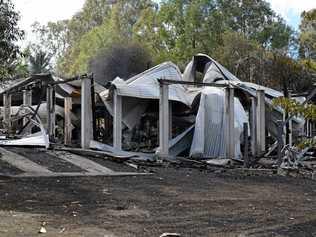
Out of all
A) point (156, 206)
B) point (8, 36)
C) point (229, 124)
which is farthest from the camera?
point (229, 124)

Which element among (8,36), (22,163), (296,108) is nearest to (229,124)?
(22,163)

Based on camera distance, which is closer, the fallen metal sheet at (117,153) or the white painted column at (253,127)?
the fallen metal sheet at (117,153)

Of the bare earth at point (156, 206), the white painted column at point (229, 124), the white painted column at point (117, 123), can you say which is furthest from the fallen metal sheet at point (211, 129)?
the bare earth at point (156, 206)

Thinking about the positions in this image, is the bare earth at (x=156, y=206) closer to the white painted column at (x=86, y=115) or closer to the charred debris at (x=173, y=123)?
the charred debris at (x=173, y=123)

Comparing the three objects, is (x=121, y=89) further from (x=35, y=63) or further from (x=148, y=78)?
(x=35, y=63)

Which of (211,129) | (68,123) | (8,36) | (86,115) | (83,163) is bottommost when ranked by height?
(83,163)

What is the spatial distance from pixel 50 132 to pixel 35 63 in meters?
36.8

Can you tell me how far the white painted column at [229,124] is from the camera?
19.2 meters

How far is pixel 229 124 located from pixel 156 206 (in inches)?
407

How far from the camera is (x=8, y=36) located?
37.7 ft

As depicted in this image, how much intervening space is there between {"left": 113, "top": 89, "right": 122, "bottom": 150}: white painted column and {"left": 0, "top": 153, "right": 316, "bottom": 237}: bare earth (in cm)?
553

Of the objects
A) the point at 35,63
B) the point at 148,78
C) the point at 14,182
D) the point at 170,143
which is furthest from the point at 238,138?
the point at 35,63

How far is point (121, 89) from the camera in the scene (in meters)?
20.2

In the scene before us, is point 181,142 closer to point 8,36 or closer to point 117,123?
point 117,123
